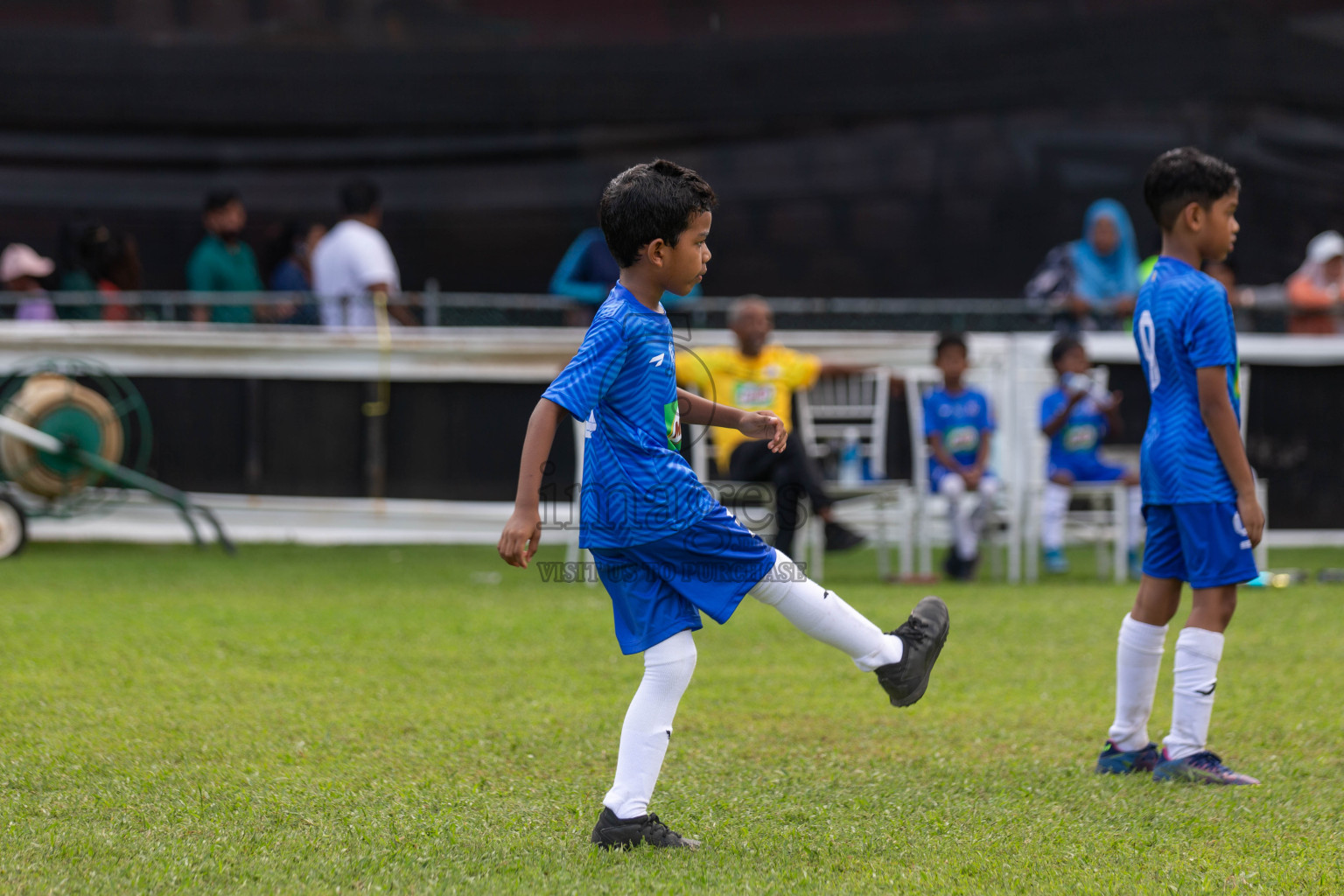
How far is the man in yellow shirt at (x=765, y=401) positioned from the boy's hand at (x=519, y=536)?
4219mm

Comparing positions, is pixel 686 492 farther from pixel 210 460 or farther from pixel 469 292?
pixel 469 292

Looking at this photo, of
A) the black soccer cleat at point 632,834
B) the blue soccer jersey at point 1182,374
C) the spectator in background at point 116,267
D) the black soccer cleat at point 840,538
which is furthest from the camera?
the spectator in background at point 116,267

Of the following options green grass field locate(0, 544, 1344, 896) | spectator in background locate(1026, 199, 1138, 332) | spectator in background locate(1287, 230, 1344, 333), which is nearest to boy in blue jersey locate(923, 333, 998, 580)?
green grass field locate(0, 544, 1344, 896)

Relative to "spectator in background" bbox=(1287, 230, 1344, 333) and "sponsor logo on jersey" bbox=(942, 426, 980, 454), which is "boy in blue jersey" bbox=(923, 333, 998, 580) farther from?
"spectator in background" bbox=(1287, 230, 1344, 333)

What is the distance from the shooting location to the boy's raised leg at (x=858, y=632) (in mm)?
2941

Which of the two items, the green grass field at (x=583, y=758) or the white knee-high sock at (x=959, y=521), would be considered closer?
the green grass field at (x=583, y=758)

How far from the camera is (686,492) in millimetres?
2836

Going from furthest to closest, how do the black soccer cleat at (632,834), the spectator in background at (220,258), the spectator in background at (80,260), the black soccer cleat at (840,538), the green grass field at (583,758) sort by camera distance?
the spectator in background at (80,260) < the spectator in background at (220,258) < the black soccer cleat at (840,538) < the black soccer cleat at (632,834) < the green grass field at (583,758)

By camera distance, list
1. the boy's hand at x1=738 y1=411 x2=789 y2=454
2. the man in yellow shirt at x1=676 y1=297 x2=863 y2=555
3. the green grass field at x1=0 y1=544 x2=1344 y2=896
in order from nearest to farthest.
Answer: the green grass field at x1=0 y1=544 x2=1344 y2=896, the boy's hand at x1=738 y1=411 x2=789 y2=454, the man in yellow shirt at x1=676 y1=297 x2=863 y2=555

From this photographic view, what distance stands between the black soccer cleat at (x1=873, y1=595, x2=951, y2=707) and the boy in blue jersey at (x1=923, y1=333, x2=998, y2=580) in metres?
4.50

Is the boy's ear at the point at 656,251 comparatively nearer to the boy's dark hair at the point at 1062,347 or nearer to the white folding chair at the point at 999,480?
the white folding chair at the point at 999,480

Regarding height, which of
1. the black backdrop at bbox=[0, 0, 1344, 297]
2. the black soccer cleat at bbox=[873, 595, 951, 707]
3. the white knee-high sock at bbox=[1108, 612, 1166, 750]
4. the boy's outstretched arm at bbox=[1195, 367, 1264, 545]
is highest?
the black backdrop at bbox=[0, 0, 1344, 297]

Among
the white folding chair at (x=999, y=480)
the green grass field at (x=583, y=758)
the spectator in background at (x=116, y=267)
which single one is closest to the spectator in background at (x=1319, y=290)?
the white folding chair at (x=999, y=480)

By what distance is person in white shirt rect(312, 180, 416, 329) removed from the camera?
874 centimetres
